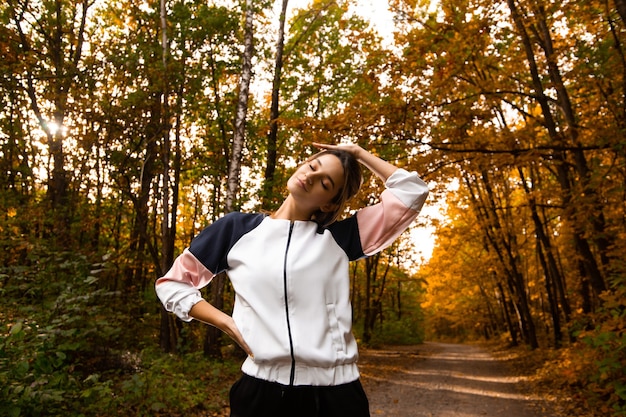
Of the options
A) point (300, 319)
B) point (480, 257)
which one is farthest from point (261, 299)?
point (480, 257)

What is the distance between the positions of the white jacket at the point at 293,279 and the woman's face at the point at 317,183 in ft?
0.28

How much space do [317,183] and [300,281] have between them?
38 centimetres

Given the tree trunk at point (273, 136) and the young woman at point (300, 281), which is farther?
the tree trunk at point (273, 136)

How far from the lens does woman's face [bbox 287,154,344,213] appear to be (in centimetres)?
171

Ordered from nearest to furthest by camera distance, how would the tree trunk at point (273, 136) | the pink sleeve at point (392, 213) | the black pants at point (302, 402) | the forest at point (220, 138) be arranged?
the black pants at point (302, 402)
the pink sleeve at point (392, 213)
the forest at point (220, 138)
the tree trunk at point (273, 136)

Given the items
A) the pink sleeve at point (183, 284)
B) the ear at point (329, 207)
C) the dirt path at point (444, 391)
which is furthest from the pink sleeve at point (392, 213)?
the dirt path at point (444, 391)

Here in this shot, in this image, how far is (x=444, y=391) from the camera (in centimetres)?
952

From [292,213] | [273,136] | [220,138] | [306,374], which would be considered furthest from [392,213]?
[220,138]

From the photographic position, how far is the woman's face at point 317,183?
5.60 feet

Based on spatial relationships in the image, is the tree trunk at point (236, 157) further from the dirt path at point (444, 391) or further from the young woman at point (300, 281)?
the young woman at point (300, 281)

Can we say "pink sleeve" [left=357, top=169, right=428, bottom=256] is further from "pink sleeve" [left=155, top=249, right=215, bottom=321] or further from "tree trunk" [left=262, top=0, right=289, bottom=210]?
"tree trunk" [left=262, top=0, right=289, bottom=210]

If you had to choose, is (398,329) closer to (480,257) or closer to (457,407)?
(480,257)

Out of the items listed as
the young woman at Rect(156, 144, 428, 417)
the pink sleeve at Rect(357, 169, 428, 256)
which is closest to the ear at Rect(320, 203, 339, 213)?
the young woman at Rect(156, 144, 428, 417)

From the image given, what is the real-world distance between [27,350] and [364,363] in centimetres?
1120
